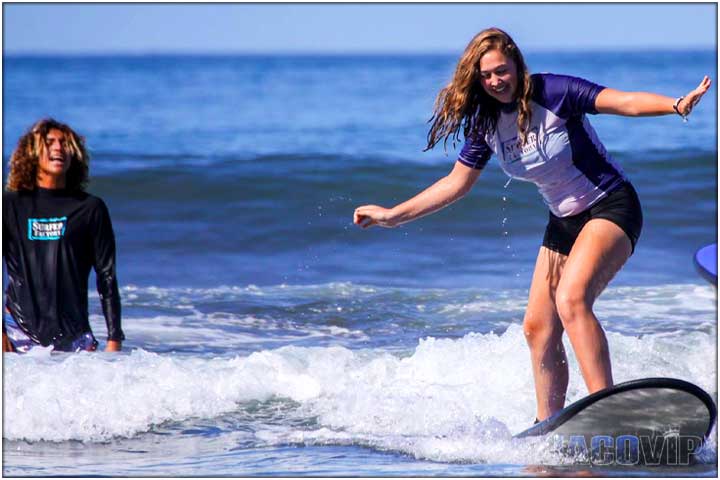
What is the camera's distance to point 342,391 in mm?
5805

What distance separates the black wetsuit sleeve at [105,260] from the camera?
17.4 feet

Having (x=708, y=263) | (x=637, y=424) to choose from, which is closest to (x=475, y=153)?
(x=708, y=263)

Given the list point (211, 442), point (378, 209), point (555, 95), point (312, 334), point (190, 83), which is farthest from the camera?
point (190, 83)

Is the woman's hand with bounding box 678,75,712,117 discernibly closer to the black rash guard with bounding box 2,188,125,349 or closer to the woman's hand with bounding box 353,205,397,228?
the woman's hand with bounding box 353,205,397,228

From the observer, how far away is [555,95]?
4.29 m

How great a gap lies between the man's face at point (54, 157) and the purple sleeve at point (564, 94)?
2.37m

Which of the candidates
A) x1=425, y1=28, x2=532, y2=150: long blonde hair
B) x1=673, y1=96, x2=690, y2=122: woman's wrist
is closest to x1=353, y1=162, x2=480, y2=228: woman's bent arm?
x1=425, y1=28, x2=532, y2=150: long blonde hair

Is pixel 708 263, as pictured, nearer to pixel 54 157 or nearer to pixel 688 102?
pixel 688 102

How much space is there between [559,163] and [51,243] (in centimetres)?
251

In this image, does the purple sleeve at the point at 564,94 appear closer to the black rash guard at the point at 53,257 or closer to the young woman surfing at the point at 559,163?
the young woman surfing at the point at 559,163

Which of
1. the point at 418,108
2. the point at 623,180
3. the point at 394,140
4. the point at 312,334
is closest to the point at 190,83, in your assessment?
the point at 418,108

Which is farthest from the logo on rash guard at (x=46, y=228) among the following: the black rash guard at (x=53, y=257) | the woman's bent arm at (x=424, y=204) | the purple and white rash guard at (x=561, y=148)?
the purple and white rash guard at (x=561, y=148)

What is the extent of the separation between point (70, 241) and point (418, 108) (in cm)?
2446

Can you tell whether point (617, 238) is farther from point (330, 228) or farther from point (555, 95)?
point (330, 228)
